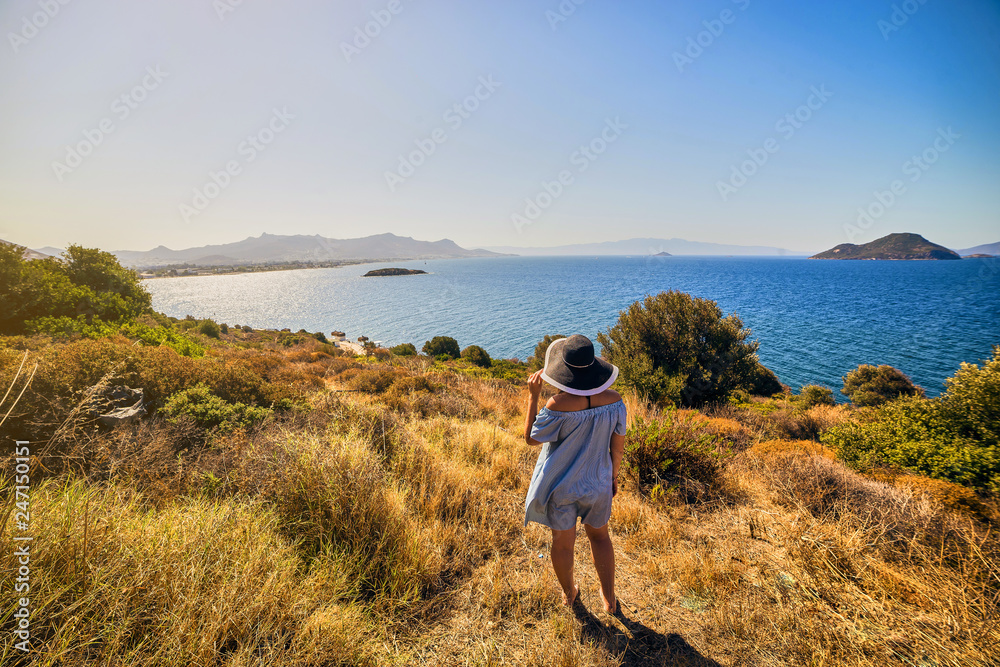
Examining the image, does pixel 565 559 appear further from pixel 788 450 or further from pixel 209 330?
pixel 209 330

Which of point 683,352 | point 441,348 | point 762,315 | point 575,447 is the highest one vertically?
point 575,447

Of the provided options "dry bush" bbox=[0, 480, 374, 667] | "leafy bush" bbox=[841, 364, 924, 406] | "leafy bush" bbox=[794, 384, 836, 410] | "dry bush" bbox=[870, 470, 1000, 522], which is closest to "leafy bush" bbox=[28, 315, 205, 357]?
"dry bush" bbox=[0, 480, 374, 667]

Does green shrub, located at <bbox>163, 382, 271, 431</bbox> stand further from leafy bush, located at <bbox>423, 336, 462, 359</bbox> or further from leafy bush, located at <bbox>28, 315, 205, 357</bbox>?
leafy bush, located at <bbox>423, 336, 462, 359</bbox>

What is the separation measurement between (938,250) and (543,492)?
847 ft

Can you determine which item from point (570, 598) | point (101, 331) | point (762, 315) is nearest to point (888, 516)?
point (570, 598)

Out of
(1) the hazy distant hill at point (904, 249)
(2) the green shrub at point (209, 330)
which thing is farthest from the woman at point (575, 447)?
(1) the hazy distant hill at point (904, 249)

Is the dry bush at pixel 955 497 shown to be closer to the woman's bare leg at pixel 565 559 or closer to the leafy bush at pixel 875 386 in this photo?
the woman's bare leg at pixel 565 559

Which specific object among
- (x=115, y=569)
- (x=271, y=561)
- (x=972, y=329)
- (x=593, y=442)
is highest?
(x=593, y=442)

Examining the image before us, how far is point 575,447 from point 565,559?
89 centimetres

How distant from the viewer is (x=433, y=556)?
2.92m

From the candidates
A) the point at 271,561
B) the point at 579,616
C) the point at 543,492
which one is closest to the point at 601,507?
the point at 543,492

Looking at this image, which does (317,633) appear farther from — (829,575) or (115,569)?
(829,575)

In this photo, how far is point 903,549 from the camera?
9.29 feet

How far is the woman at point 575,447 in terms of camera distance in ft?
7.68
